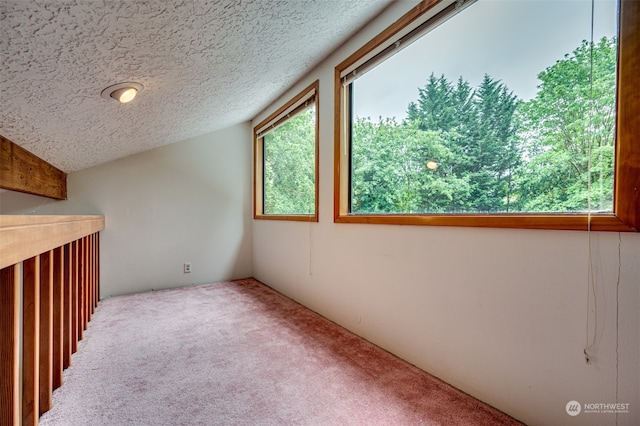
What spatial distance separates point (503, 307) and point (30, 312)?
181 centimetres

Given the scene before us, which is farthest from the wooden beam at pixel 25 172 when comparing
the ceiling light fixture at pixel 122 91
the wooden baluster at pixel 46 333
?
the wooden baluster at pixel 46 333

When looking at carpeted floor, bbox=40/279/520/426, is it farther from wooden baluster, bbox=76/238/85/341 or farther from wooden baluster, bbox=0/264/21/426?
wooden baluster, bbox=0/264/21/426

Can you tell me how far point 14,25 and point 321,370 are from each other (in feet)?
5.91

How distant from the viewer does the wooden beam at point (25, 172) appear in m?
1.62

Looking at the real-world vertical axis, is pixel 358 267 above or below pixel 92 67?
below

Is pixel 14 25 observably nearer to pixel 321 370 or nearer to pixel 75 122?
pixel 75 122

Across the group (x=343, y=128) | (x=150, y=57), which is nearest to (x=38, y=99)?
(x=150, y=57)

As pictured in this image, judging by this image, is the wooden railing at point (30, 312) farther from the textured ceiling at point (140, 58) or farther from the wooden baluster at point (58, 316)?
the textured ceiling at point (140, 58)

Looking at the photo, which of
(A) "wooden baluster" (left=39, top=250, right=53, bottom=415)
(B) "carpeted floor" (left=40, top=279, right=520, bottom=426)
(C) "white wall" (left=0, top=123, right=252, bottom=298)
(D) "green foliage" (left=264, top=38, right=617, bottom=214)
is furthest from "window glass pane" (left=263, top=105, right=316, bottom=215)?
(A) "wooden baluster" (left=39, top=250, right=53, bottom=415)

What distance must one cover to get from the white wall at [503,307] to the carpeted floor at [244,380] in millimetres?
137

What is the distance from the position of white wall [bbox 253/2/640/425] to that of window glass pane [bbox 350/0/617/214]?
0.58 feet

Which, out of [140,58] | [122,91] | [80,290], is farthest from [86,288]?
[140,58]

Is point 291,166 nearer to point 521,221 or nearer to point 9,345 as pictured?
point 521,221

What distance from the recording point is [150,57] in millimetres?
1394
